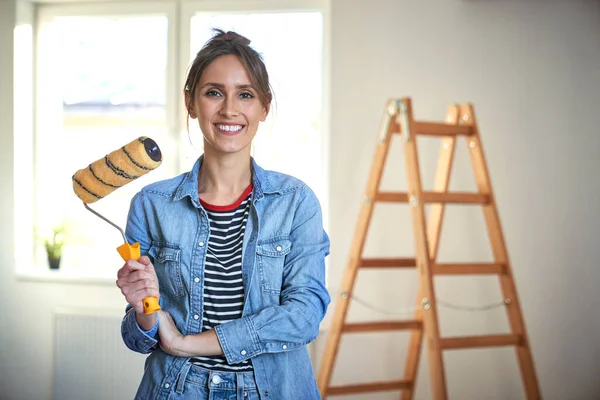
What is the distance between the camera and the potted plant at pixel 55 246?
3863 millimetres

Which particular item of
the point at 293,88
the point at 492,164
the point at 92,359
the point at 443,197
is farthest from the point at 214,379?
the point at 92,359

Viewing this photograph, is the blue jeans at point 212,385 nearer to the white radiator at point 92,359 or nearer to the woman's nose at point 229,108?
the woman's nose at point 229,108

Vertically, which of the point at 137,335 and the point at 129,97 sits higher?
the point at 129,97

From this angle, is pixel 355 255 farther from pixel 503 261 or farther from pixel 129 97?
pixel 129 97

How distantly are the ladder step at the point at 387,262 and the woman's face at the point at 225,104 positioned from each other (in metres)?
1.66

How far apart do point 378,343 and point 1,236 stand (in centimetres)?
208

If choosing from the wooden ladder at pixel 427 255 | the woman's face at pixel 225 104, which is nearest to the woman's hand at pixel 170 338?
the woman's face at pixel 225 104

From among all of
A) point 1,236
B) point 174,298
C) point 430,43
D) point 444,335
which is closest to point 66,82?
point 1,236

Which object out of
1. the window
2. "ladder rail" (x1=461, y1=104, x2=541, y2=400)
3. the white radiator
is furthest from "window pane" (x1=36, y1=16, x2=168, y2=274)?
"ladder rail" (x1=461, y1=104, x2=541, y2=400)

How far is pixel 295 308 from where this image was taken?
4.40ft

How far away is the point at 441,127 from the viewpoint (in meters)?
2.88

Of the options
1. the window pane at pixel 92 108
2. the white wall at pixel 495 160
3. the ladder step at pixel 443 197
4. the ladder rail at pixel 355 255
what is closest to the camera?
the ladder step at pixel 443 197

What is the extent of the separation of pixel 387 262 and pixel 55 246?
186 centimetres

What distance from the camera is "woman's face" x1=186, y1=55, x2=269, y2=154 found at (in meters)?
1.39
